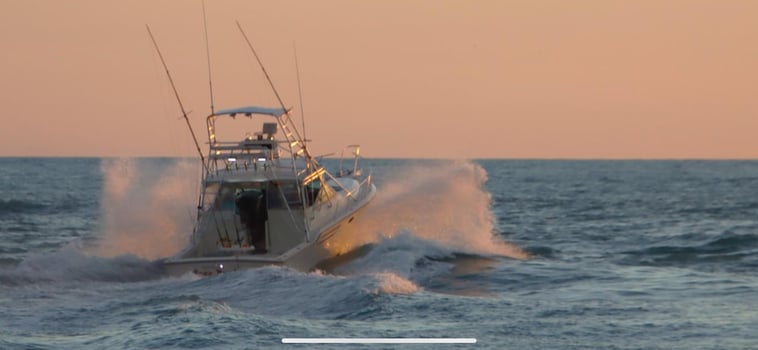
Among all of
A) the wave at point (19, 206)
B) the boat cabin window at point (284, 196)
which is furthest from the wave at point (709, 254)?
the wave at point (19, 206)

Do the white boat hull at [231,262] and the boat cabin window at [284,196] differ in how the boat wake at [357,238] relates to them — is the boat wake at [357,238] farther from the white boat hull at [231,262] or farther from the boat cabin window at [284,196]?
the boat cabin window at [284,196]

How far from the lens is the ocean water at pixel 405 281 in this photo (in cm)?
1424

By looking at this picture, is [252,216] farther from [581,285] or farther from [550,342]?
[550,342]

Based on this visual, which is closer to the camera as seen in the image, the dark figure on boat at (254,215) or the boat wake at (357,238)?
the boat wake at (357,238)

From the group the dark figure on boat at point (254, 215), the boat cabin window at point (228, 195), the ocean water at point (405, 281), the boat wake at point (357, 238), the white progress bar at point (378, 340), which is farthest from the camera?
the dark figure on boat at point (254, 215)

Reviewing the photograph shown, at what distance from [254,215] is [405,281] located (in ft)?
13.6

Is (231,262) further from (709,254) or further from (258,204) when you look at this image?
(709,254)

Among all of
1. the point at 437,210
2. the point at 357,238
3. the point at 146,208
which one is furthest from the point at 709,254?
the point at 146,208

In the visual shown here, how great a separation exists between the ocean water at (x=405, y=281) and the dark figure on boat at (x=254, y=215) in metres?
1.48

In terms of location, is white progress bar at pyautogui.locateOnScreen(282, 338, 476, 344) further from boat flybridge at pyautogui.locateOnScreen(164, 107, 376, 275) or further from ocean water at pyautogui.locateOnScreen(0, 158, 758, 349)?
boat flybridge at pyautogui.locateOnScreen(164, 107, 376, 275)

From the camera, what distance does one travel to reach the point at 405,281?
59.7 feet

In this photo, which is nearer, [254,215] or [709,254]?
[254,215]

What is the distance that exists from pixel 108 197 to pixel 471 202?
28.1 feet

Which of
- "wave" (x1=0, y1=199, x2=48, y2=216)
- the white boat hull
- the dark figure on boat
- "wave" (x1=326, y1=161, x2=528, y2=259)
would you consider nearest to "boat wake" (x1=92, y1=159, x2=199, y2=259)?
the dark figure on boat
